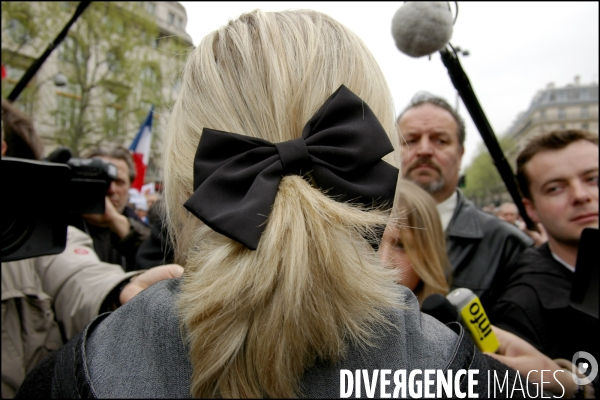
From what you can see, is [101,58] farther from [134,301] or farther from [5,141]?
[134,301]

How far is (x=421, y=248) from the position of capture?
1634mm

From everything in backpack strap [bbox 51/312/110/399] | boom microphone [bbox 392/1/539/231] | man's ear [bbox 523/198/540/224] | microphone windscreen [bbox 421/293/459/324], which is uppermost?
boom microphone [bbox 392/1/539/231]

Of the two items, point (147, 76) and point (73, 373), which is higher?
point (147, 76)

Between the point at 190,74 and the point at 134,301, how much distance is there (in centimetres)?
47

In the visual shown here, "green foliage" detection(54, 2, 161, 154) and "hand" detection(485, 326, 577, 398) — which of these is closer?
"hand" detection(485, 326, 577, 398)

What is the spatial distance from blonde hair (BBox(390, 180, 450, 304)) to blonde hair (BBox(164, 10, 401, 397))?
3.03ft

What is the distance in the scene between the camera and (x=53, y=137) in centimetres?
1424

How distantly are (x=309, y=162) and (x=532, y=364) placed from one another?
920 mm

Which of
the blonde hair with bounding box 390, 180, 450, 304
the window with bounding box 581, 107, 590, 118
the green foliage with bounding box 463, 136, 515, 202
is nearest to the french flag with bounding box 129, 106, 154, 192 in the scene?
the blonde hair with bounding box 390, 180, 450, 304

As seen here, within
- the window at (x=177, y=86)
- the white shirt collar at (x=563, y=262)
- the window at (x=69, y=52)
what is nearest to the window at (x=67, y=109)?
the window at (x=69, y=52)

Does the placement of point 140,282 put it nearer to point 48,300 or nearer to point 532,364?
point 48,300

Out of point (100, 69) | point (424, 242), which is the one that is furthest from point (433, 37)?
point (100, 69)

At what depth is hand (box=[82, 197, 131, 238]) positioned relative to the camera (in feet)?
7.36

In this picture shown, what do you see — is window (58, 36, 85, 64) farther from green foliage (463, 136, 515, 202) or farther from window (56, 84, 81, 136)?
green foliage (463, 136, 515, 202)
